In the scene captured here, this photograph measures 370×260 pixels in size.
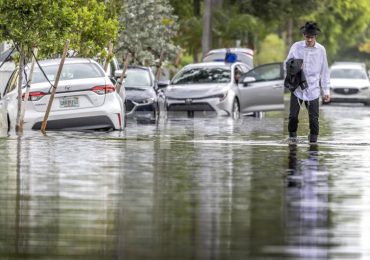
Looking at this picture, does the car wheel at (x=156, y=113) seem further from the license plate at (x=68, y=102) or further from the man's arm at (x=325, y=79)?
the man's arm at (x=325, y=79)

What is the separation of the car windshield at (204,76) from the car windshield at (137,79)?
4.16ft

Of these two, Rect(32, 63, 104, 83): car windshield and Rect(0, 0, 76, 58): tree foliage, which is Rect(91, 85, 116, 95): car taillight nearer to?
Rect(32, 63, 104, 83): car windshield

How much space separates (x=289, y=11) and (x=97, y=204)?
2195 inches

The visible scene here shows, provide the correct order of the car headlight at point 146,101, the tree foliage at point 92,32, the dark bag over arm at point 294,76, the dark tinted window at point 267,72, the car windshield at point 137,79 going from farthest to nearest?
the dark tinted window at point 267,72 < the car windshield at point 137,79 < the car headlight at point 146,101 < the tree foliage at point 92,32 < the dark bag over arm at point 294,76

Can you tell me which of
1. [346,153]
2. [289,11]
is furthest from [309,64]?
[289,11]

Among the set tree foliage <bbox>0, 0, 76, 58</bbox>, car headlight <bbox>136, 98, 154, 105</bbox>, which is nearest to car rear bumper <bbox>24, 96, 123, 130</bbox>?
tree foliage <bbox>0, 0, 76, 58</bbox>

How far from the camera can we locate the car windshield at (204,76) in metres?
36.2

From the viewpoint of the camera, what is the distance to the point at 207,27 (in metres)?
60.3

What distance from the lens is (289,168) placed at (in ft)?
55.0

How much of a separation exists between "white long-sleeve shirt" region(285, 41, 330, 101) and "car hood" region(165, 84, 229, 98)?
12.9m

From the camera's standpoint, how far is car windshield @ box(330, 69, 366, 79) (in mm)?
56688

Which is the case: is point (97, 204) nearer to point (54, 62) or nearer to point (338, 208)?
point (338, 208)

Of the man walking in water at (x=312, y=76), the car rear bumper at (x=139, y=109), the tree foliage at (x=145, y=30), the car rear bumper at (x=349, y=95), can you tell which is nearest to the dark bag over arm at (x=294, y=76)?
the man walking in water at (x=312, y=76)

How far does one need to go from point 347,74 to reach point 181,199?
44.7 metres
